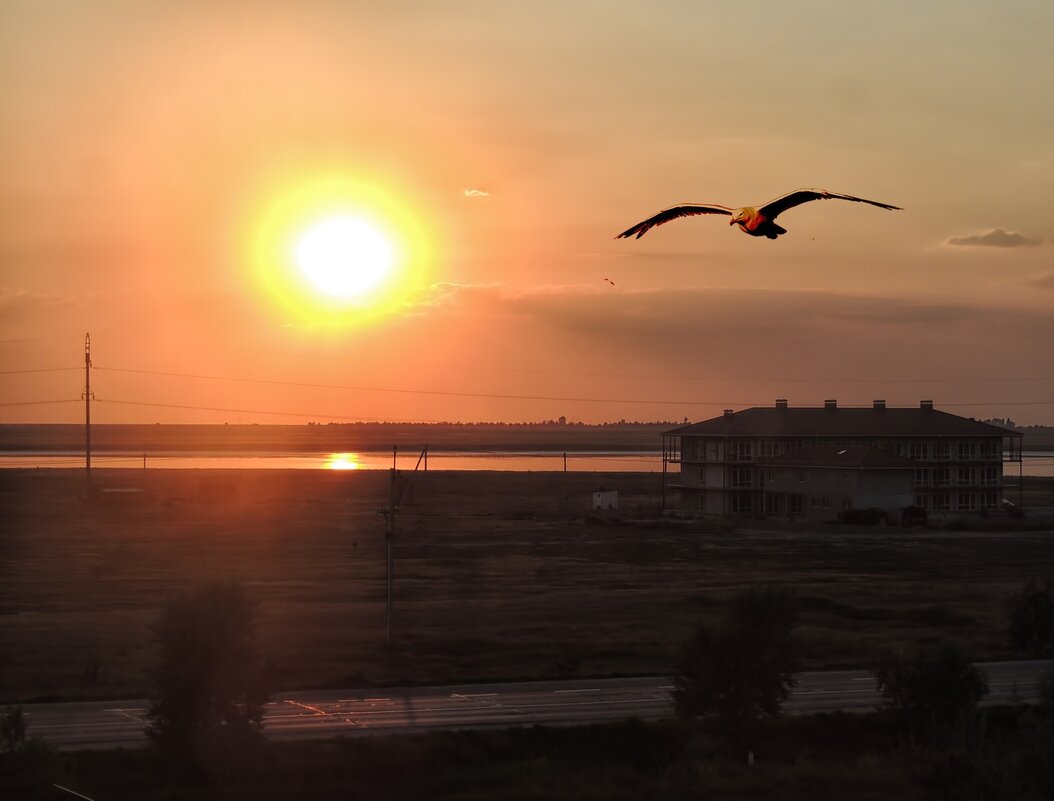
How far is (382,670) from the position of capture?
42969 millimetres

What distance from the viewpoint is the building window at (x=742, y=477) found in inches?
4252

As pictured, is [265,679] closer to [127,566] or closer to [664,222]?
[664,222]

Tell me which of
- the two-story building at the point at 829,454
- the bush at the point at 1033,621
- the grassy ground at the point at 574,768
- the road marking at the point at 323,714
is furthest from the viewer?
the two-story building at the point at 829,454

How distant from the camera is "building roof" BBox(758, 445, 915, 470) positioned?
324ft

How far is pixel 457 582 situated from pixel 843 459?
43954 millimetres

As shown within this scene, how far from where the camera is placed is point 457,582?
67188mm

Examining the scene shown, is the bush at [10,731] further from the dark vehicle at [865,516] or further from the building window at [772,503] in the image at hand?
the building window at [772,503]

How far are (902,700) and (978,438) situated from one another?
251ft

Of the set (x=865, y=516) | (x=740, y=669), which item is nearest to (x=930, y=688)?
(x=740, y=669)

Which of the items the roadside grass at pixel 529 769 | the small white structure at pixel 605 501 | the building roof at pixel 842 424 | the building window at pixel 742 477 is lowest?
the roadside grass at pixel 529 769

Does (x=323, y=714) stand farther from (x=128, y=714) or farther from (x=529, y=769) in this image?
(x=529, y=769)

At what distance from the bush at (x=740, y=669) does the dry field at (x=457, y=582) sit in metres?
8.69

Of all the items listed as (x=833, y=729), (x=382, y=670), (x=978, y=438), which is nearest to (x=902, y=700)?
(x=833, y=729)

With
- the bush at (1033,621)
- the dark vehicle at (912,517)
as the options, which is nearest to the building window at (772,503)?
the dark vehicle at (912,517)
